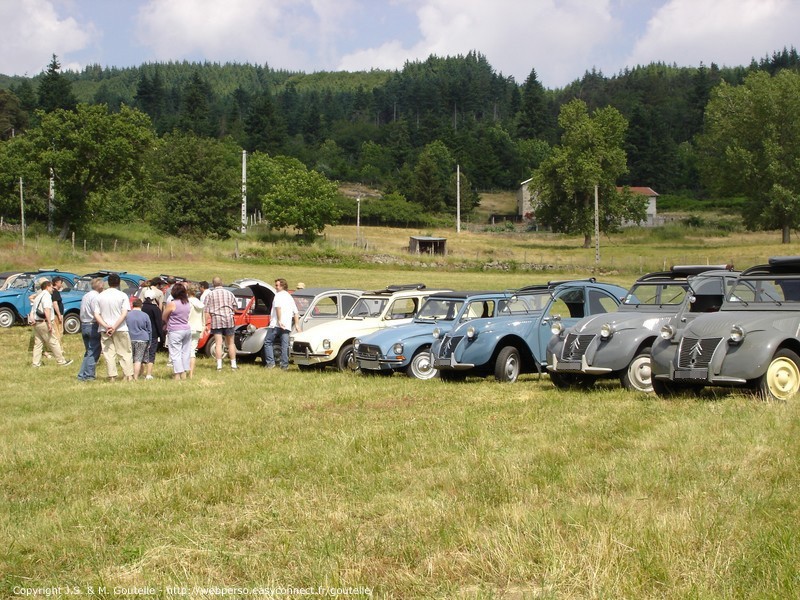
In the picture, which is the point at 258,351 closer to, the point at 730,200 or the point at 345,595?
the point at 345,595

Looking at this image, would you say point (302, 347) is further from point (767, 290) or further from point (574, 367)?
point (767, 290)

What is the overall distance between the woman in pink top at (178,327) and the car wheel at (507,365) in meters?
5.53

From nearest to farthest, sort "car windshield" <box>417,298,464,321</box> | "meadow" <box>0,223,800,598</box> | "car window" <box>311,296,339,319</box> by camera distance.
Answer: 1. "meadow" <box>0,223,800,598</box>
2. "car windshield" <box>417,298,464,321</box>
3. "car window" <box>311,296,339,319</box>

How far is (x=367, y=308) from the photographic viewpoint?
18.5 meters

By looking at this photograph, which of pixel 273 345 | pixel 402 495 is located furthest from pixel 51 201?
pixel 402 495

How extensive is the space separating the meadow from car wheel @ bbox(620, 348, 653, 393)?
0.44m

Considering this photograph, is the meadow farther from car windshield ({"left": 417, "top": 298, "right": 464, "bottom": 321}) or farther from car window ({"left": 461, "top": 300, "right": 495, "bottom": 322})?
car windshield ({"left": 417, "top": 298, "right": 464, "bottom": 321})

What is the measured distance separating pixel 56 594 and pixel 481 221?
115m

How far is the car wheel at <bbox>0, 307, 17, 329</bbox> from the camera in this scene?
2712 centimetres

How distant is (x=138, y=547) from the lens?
5.93m

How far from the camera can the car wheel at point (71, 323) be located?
25.7 meters

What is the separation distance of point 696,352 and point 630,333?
188cm

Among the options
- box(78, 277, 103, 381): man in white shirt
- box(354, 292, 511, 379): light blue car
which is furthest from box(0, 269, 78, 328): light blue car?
box(354, 292, 511, 379): light blue car

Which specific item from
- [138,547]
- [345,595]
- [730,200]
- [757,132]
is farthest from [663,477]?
[730,200]
